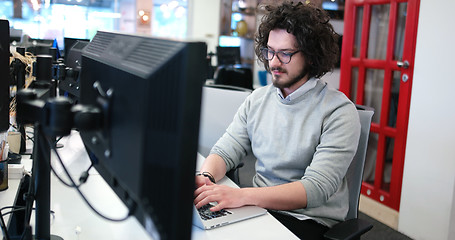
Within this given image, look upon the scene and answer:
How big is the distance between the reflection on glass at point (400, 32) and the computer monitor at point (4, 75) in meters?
2.58

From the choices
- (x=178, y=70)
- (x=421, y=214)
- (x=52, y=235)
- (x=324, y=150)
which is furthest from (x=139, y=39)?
Answer: (x=421, y=214)

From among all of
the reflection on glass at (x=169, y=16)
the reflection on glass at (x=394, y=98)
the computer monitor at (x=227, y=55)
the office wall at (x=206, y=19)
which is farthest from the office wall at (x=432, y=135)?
the reflection on glass at (x=169, y=16)

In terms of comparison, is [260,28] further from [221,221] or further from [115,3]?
[115,3]

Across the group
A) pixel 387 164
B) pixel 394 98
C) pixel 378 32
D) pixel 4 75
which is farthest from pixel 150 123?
pixel 378 32

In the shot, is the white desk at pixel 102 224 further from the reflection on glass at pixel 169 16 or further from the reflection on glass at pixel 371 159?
the reflection on glass at pixel 169 16

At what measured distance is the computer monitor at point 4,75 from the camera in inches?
39.9

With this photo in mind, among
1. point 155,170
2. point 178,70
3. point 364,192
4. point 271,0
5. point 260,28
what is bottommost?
point 364,192

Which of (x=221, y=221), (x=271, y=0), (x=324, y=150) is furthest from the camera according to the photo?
(x=271, y=0)

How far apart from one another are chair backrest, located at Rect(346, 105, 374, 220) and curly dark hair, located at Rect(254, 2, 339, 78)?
9.5 inches

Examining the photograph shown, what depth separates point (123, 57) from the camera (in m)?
0.71

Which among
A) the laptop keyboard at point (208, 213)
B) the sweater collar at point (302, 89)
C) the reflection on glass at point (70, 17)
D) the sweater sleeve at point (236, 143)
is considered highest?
the reflection on glass at point (70, 17)

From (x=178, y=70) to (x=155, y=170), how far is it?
137mm

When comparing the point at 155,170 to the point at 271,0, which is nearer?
the point at 155,170

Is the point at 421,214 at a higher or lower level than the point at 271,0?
lower
